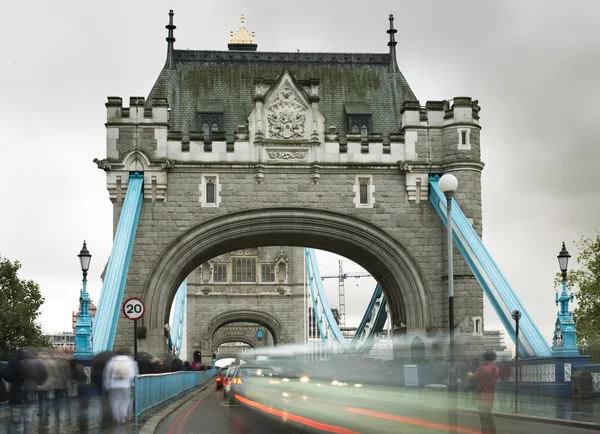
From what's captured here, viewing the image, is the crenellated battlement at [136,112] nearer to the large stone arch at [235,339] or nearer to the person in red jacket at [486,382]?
the person in red jacket at [486,382]

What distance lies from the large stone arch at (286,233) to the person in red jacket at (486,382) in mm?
19792

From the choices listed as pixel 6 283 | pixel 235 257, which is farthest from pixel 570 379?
pixel 235 257

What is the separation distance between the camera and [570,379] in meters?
21.6

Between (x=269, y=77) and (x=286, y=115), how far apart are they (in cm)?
259

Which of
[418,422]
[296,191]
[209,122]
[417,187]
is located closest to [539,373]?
[417,187]

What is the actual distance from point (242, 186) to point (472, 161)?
704 cm

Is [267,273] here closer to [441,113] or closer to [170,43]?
[170,43]

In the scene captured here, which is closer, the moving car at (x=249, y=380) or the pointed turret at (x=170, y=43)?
the moving car at (x=249, y=380)

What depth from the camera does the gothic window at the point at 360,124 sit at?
31.9 metres

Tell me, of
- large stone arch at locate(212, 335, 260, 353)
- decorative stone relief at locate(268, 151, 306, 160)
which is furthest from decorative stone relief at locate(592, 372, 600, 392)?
large stone arch at locate(212, 335, 260, 353)

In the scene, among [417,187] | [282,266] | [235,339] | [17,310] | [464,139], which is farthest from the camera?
[235,339]

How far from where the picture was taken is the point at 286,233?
99.0 ft

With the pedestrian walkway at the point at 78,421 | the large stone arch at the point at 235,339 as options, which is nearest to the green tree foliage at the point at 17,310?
the pedestrian walkway at the point at 78,421

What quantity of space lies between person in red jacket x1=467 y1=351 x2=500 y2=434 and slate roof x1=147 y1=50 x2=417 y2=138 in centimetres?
2282
